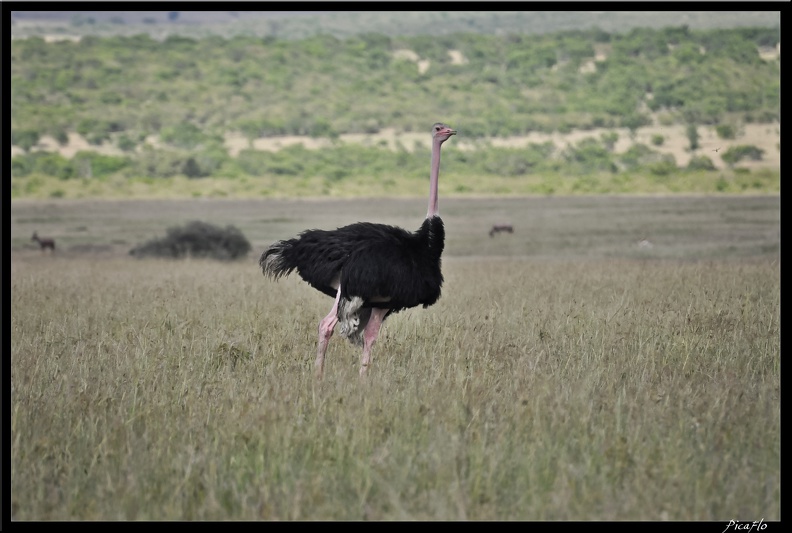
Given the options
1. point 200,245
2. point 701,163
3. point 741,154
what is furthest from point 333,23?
point 200,245

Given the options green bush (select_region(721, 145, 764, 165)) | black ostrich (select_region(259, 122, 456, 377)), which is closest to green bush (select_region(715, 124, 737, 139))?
green bush (select_region(721, 145, 764, 165))

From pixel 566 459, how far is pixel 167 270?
13.1 metres

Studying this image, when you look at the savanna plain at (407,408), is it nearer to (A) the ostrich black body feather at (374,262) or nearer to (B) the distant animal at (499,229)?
Answer: (A) the ostrich black body feather at (374,262)

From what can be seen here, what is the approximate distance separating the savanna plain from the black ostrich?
29 centimetres

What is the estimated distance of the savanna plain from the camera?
192 inches

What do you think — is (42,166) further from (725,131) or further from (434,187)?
(434,187)

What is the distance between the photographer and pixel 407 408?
5.91 metres

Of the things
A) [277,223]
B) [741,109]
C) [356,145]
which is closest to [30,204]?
[277,223]

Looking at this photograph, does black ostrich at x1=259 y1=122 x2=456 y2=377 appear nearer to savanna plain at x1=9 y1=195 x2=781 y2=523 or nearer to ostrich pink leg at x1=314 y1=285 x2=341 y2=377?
ostrich pink leg at x1=314 y1=285 x2=341 y2=377

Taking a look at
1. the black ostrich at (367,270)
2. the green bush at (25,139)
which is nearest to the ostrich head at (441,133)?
the black ostrich at (367,270)

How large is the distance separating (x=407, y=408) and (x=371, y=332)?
5.55ft

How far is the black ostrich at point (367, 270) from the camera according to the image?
7.33 meters

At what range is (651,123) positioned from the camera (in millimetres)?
68062
